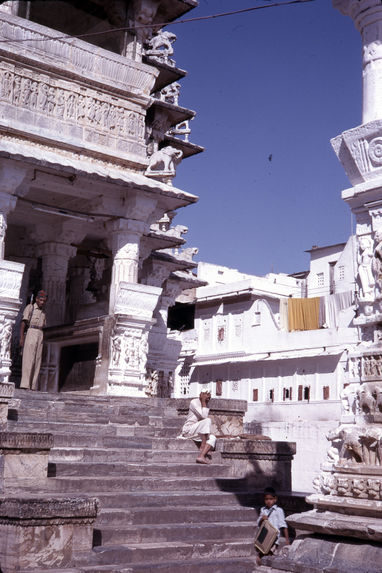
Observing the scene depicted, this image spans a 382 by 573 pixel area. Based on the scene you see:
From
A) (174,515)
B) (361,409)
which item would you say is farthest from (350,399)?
(174,515)

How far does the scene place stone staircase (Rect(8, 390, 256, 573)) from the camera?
777cm

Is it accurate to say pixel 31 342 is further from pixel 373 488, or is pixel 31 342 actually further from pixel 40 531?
pixel 373 488

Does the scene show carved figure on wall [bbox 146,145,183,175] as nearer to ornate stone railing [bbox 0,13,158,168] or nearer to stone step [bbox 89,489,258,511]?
ornate stone railing [bbox 0,13,158,168]

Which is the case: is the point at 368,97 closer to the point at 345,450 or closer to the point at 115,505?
the point at 345,450

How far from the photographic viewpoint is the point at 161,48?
67.8 feet

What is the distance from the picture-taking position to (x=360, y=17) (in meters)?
6.62

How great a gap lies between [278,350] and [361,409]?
91.5 feet

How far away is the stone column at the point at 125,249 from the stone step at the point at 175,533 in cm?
766

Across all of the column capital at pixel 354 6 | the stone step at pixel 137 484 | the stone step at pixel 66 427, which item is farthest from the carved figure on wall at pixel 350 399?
the stone step at pixel 66 427

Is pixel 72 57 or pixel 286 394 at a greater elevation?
pixel 72 57

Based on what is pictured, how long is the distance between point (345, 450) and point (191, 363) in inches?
1300

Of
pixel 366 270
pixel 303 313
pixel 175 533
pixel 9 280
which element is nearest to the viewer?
pixel 366 270

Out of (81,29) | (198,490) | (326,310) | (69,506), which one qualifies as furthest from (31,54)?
(326,310)

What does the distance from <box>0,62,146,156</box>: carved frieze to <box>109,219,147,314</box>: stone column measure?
5.33 feet
